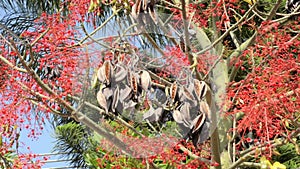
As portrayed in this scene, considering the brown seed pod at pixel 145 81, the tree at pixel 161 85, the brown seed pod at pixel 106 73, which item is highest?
the brown seed pod at pixel 106 73

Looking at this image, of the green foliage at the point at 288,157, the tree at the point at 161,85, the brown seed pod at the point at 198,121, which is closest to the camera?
A: the brown seed pod at the point at 198,121

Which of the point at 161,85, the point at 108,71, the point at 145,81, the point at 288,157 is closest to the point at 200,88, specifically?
the point at 145,81

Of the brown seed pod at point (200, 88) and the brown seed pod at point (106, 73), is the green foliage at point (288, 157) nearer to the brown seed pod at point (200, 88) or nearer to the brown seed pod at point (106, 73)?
the brown seed pod at point (200, 88)

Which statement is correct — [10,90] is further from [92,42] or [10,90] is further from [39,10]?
[39,10]

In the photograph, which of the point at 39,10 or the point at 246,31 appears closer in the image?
the point at 246,31

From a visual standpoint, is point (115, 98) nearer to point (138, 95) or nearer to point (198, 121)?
point (138, 95)

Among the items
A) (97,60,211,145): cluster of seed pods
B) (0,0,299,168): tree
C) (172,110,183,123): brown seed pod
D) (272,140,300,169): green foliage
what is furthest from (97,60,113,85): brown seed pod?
(272,140,300,169): green foliage

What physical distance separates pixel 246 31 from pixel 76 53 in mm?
2661

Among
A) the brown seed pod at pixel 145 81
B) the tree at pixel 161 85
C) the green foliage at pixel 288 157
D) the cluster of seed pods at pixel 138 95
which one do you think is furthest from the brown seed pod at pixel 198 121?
the green foliage at pixel 288 157

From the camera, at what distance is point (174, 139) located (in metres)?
2.85

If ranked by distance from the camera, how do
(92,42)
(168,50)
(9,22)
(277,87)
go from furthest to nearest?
(9,22)
(168,50)
(277,87)
(92,42)

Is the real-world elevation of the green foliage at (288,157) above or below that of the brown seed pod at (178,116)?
below

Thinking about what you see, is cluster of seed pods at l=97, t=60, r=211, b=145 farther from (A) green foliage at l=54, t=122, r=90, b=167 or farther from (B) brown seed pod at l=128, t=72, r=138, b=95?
(A) green foliage at l=54, t=122, r=90, b=167

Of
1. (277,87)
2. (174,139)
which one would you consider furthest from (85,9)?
(277,87)
